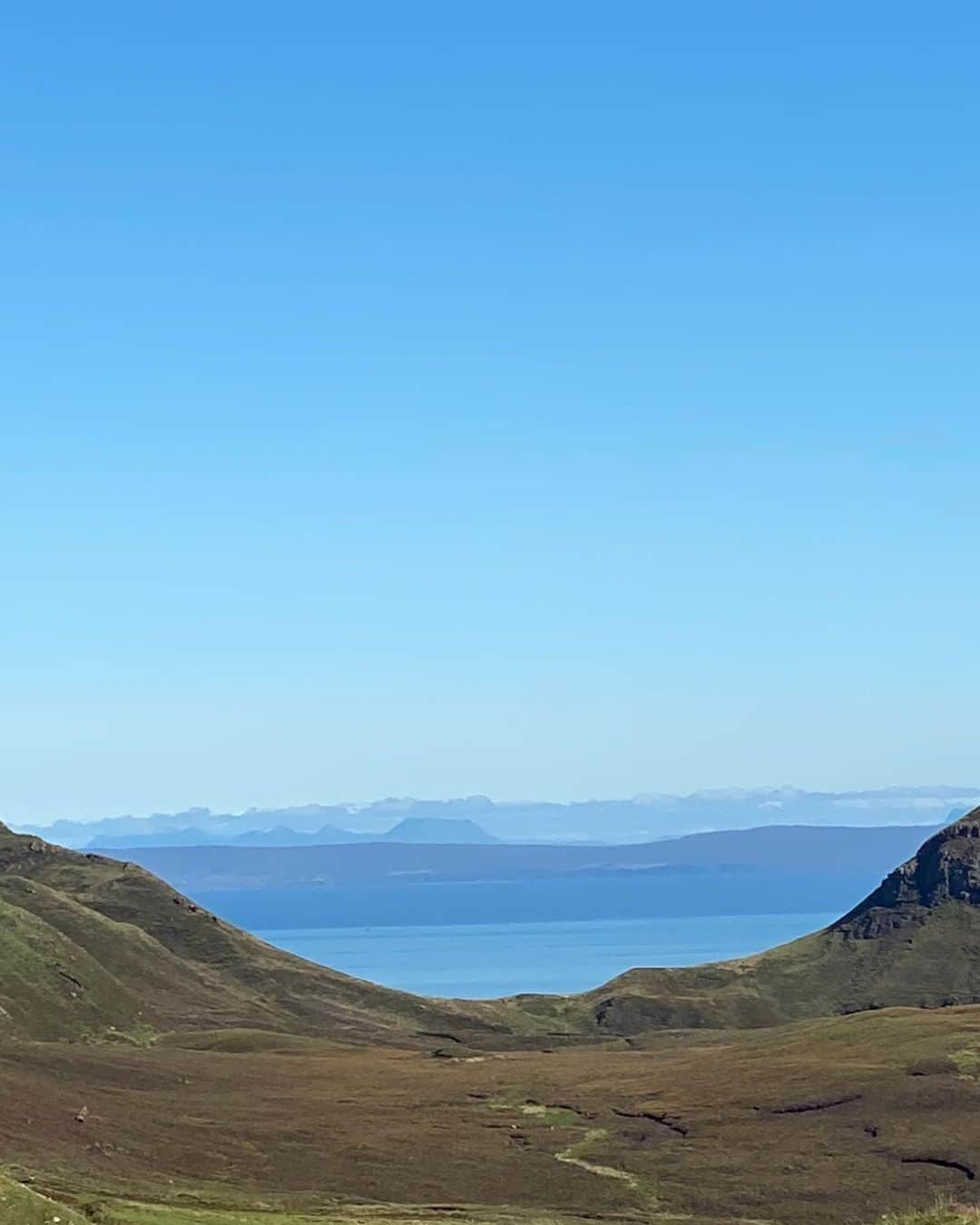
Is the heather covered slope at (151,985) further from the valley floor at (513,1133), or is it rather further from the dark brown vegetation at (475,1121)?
the valley floor at (513,1133)

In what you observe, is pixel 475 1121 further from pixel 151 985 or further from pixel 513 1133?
pixel 151 985

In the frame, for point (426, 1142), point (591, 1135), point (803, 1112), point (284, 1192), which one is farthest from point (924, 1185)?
point (284, 1192)

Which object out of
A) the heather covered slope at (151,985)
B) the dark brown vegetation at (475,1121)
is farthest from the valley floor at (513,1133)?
the heather covered slope at (151,985)

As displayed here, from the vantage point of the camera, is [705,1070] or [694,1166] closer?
[694,1166]

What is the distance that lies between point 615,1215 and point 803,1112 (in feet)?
69.9

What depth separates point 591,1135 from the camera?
10400 centimetres

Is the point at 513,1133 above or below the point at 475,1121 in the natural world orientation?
below

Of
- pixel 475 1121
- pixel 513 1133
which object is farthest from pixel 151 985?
pixel 513 1133

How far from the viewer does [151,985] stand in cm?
16738

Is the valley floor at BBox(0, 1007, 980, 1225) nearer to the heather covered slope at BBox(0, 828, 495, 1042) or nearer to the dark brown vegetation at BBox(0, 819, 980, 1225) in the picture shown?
the dark brown vegetation at BBox(0, 819, 980, 1225)

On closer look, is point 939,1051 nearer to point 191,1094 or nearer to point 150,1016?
point 191,1094

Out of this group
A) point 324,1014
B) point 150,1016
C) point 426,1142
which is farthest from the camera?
point 324,1014

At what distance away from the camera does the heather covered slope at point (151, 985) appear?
485 ft

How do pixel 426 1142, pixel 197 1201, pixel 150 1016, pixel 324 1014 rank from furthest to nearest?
pixel 324 1014 → pixel 150 1016 → pixel 426 1142 → pixel 197 1201
